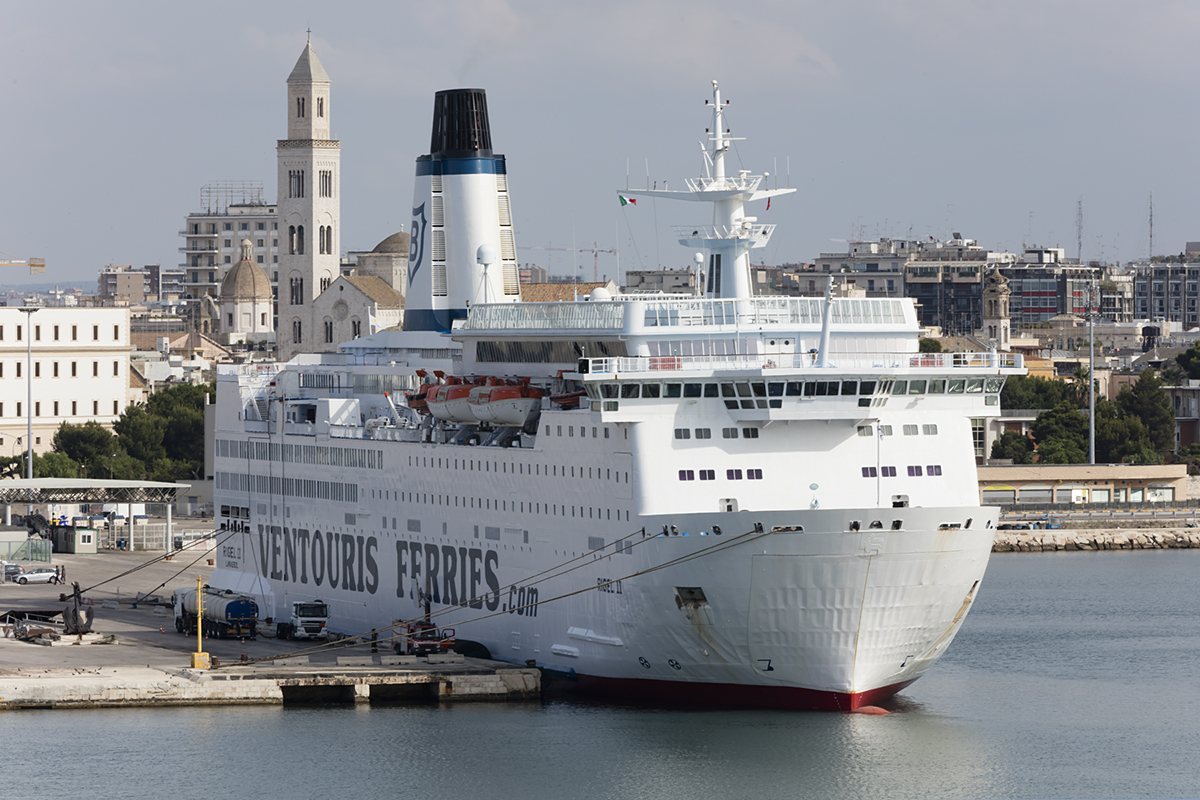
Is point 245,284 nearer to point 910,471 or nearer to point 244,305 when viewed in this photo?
point 244,305

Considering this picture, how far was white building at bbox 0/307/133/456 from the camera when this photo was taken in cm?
10775

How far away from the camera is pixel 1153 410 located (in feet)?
387

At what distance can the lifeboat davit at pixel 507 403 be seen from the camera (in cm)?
4303

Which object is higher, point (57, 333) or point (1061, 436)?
point (57, 333)

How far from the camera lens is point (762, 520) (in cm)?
3741

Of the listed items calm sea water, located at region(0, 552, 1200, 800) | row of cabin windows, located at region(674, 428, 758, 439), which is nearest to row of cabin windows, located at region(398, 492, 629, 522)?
row of cabin windows, located at region(674, 428, 758, 439)

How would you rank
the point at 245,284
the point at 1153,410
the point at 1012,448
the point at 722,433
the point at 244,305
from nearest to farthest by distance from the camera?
the point at 722,433, the point at 1012,448, the point at 1153,410, the point at 245,284, the point at 244,305

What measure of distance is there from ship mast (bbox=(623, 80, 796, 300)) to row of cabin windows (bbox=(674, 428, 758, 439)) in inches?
231

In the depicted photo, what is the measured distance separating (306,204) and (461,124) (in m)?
68.3

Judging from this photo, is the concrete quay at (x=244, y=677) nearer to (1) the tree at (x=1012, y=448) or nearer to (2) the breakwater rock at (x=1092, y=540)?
(2) the breakwater rock at (x=1092, y=540)

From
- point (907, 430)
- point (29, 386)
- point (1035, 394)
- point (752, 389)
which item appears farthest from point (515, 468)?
point (1035, 394)

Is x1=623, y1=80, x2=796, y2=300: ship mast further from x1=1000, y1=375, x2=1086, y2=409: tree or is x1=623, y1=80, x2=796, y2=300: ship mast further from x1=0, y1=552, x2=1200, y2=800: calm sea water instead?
x1=1000, y1=375, x2=1086, y2=409: tree

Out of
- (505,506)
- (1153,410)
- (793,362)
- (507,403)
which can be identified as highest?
(793,362)

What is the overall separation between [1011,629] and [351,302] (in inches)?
2930
